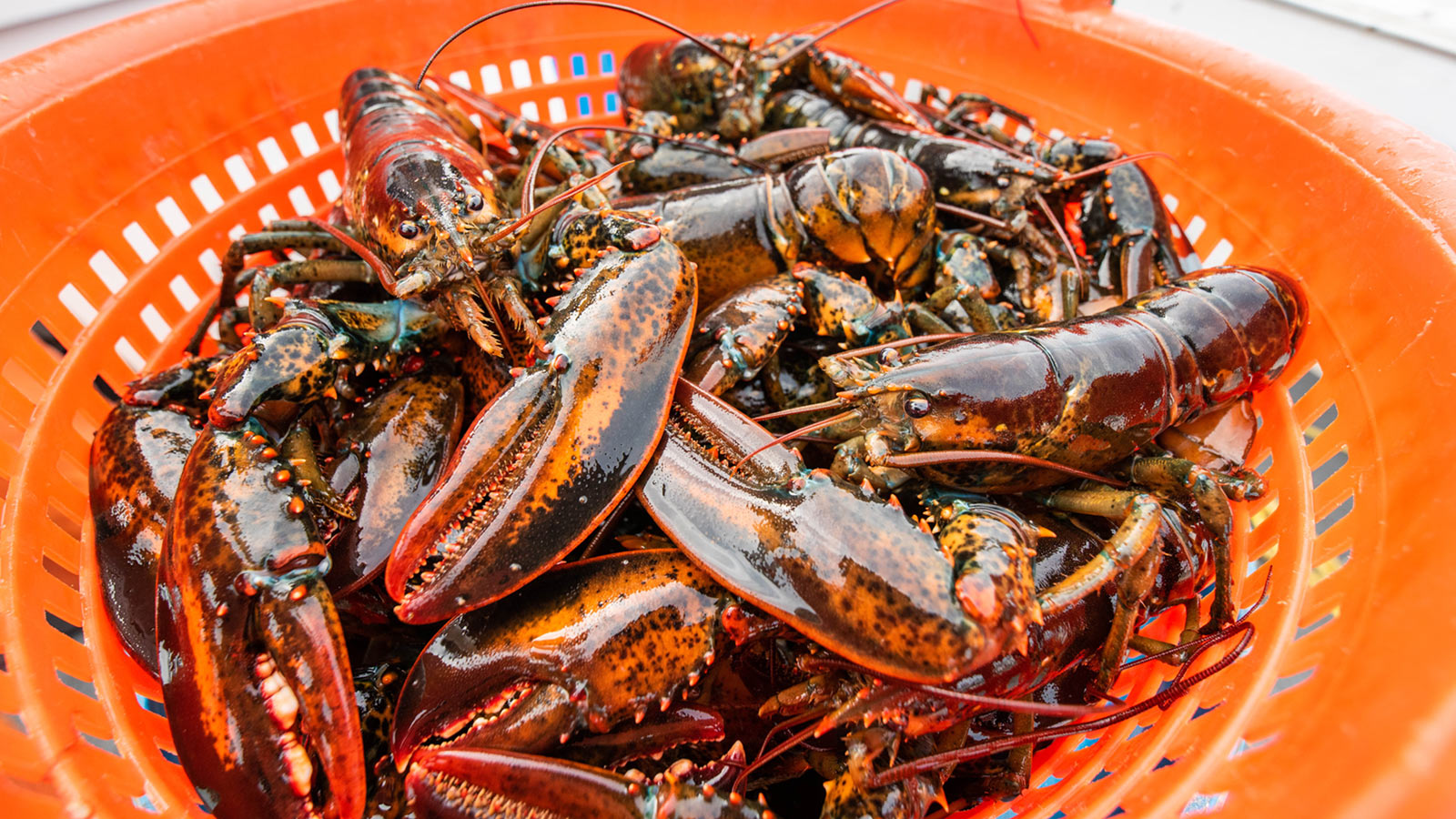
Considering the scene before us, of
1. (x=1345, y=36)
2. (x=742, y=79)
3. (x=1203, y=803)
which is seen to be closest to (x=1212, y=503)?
(x=1203, y=803)

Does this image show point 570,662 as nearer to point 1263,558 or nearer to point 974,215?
point 1263,558

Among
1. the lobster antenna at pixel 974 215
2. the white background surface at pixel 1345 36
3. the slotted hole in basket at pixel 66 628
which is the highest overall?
the white background surface at pixel 1345 36

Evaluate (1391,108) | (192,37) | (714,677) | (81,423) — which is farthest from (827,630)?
(1391,108)

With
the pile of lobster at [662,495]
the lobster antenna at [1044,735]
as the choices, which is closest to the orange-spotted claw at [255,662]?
the pile of lobster at [662,495]

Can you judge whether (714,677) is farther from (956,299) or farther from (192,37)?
(192,37)

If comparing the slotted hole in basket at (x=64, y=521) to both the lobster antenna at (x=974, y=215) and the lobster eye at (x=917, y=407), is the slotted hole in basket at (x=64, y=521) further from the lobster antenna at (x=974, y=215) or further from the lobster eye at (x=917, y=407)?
the lobster antenna at (x=974, y=215)
